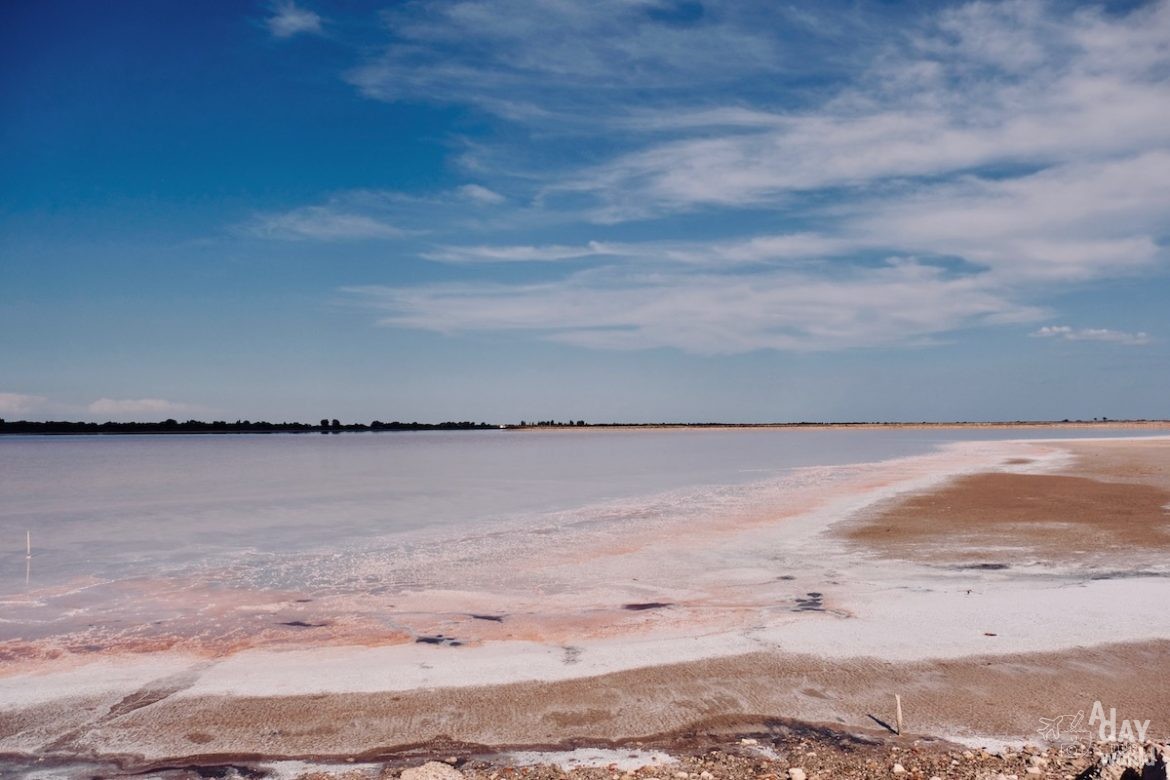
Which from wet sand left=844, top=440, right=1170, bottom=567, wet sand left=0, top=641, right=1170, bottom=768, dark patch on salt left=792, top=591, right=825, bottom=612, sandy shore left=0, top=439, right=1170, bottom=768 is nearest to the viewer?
wet sand left=0, top=641, right=1170, bottom=768

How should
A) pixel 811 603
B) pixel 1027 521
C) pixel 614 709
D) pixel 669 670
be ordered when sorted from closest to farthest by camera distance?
pixel 614 709, pixel 669 670, pixel 811 603, pixel 1027 521

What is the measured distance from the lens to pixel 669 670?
667 centimetres

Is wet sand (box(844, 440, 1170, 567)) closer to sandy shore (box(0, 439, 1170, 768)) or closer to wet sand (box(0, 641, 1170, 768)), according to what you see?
sandy shore (box(0, 439, 1170, 768))

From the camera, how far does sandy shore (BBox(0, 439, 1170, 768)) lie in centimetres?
541

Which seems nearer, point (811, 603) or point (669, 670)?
point (669, 670)

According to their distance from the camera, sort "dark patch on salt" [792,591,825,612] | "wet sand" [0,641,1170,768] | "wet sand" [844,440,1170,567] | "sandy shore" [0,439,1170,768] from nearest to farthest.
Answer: "wet sand" [0,641,1170,768], "sandy shore" [0,439,1170,768], "dark patch on salt" [792,591,825,612], "wet sand" [844,440,1170,567]

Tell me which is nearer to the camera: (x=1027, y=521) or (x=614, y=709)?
(x=614, y=709)

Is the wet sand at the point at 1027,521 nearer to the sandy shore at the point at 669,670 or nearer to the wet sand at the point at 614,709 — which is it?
the sandy shore at the point at 669,670

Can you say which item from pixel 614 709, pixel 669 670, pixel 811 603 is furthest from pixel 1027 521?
pixel 614 709

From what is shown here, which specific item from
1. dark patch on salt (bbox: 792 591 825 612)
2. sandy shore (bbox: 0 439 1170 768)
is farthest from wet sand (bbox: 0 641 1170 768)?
dark patch on salt (bbox: 792 591 825 612)

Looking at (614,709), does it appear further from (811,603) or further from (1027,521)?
(1027,521)

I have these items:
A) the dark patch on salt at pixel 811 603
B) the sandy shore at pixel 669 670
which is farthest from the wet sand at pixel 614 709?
the dark patch on salt at pixel 811 603

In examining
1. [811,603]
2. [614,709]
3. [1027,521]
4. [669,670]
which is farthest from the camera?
[1027,521]

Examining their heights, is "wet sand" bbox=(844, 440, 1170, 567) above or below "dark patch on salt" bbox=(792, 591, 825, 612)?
above
